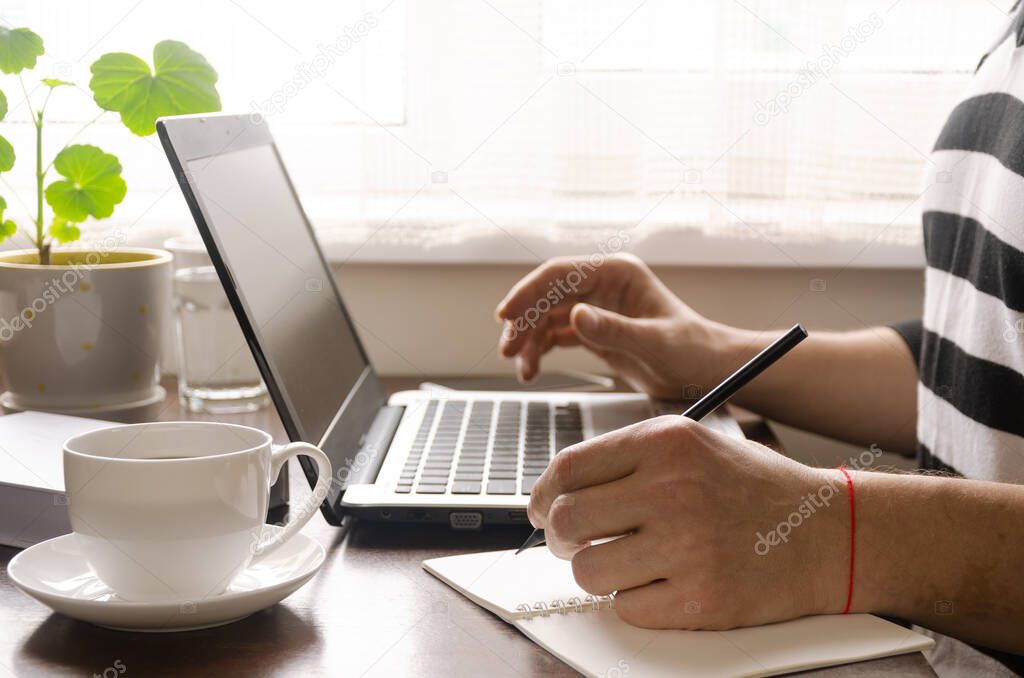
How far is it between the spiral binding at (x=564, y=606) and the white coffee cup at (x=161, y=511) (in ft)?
0.50

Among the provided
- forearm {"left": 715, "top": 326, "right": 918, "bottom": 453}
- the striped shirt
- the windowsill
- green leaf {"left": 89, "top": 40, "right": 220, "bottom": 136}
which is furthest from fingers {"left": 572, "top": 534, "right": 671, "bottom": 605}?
the windowsill

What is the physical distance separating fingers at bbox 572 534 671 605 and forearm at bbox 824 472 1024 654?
0.11 meters

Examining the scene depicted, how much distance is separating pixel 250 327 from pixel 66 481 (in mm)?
159

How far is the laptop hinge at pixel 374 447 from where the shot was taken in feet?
2.58

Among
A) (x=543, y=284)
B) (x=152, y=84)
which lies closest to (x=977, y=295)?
(x=543, y=284)

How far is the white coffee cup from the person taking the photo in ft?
1.75

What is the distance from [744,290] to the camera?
1.37 metres

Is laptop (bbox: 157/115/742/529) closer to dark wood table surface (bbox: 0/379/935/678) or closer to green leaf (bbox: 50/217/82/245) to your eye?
Answer: dark wood table surface (bbox: 0/379/935/678)

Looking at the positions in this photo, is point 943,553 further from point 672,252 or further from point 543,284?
point 672,252

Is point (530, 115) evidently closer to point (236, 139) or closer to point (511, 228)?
point (511, 228)

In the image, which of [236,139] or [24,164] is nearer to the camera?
[236,139]

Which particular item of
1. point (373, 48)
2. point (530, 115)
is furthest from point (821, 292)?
point (373, 48)

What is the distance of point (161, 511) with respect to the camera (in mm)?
534

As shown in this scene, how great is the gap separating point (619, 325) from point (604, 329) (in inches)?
0.8
